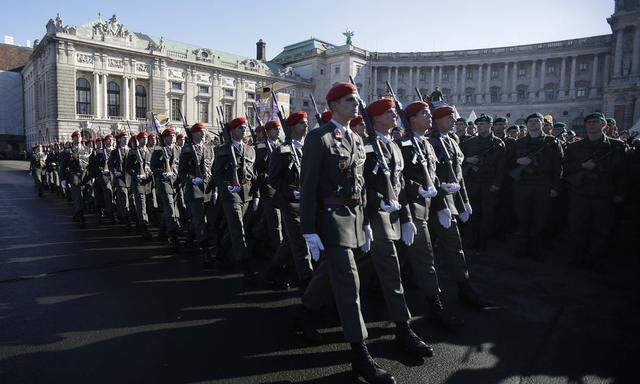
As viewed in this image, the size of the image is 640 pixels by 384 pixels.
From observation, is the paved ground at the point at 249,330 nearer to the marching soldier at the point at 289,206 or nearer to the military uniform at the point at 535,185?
the marching soldier at the point at 289,206

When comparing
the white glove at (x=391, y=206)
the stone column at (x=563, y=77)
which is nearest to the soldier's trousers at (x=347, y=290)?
the white glove at (x=391, y=206)

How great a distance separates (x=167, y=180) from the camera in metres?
8.31

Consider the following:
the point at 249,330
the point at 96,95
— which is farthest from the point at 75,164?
the point at 96,95

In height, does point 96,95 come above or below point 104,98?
above

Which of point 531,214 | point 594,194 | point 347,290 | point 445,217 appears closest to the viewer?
point 347,290

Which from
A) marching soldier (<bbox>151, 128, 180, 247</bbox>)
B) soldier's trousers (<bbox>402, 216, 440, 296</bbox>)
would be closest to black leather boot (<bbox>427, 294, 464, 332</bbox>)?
soldier's trousers (<bbox>402, 216, 440, 296</bbox>)

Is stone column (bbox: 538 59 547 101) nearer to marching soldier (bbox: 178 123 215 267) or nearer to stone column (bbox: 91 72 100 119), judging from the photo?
stone column (bbox: 91 72 100 119)

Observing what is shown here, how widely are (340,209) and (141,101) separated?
55213 mm

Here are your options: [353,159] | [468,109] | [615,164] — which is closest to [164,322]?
[353,159]

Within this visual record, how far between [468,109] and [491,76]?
241 inches

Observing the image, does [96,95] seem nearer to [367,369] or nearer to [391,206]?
[391,206]

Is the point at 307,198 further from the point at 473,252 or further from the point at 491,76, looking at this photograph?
the point at 491,76

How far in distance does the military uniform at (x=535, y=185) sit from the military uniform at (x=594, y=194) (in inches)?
15.4

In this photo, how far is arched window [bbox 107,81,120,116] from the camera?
49.8 metres
